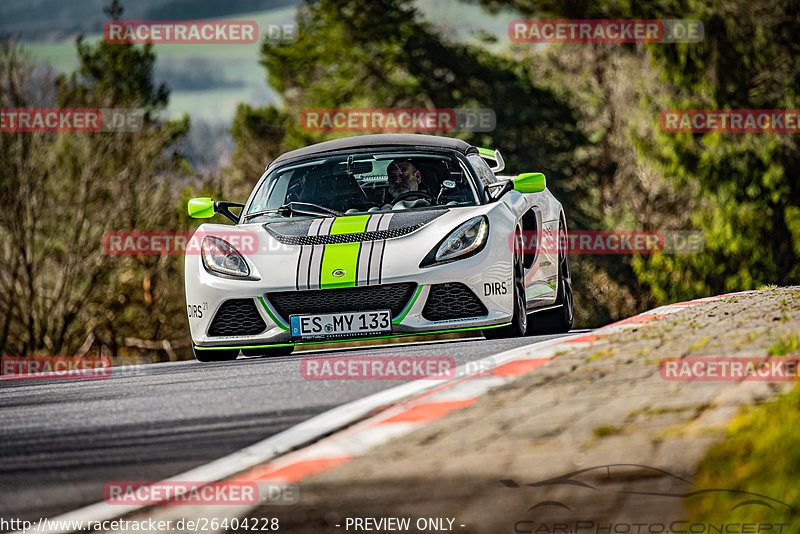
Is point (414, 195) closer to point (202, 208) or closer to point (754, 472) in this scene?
point (202, 208)

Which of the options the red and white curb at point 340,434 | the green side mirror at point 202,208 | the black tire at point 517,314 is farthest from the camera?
the green side mirror at point 202,208

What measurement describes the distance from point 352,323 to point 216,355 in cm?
150

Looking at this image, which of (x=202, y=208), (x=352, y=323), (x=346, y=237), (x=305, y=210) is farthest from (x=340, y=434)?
(x=202, y=208)

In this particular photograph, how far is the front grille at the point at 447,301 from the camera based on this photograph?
24.8 ft

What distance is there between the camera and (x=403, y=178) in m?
8.91

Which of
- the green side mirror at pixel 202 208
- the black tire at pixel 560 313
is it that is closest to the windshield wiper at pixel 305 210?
the green side mirror at pixel 202 208

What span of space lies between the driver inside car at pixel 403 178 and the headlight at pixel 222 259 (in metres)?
1.50

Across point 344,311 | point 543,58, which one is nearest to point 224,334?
point 344,311

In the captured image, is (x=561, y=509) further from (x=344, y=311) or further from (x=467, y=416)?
(x=344, y=311)

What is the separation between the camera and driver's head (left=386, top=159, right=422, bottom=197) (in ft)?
29.1

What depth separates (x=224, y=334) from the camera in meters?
7.94

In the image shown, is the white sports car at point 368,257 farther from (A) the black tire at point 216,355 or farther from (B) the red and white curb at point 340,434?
(B) the red and white curb at point 340,434

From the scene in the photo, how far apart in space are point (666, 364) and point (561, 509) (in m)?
2.01

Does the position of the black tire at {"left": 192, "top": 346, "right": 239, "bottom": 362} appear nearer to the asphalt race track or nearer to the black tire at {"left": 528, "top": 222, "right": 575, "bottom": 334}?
the asphalt race track
